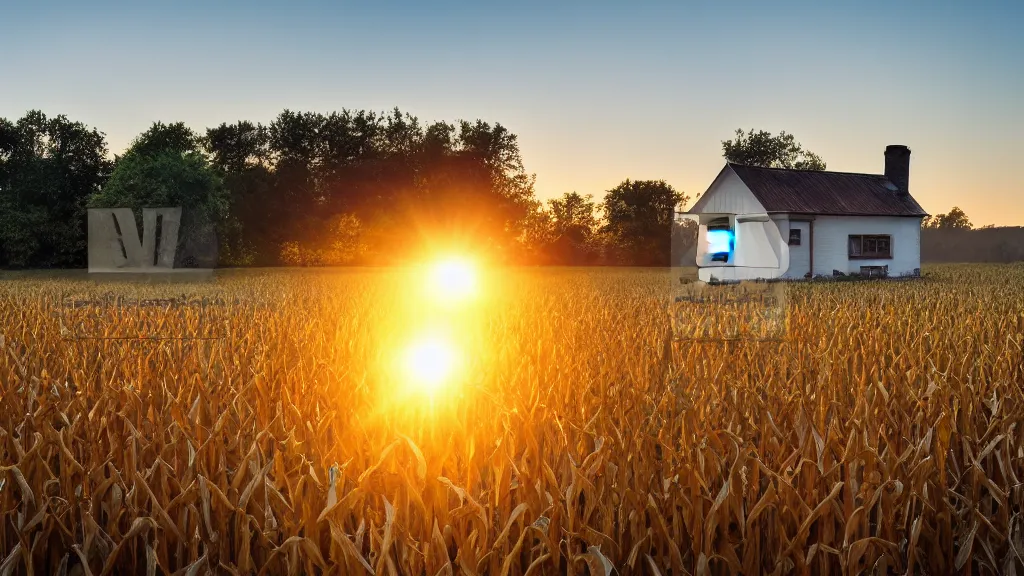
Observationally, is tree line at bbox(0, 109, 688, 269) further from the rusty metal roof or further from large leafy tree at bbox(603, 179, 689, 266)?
the rusty metal roof

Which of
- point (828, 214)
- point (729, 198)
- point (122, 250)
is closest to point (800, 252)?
point (828, 214)

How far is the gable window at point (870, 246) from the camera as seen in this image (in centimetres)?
2678

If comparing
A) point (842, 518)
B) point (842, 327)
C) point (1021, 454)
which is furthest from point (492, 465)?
point (842, 327)

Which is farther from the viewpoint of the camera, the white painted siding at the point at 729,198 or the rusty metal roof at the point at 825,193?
the white painted siding at the point at 729,198

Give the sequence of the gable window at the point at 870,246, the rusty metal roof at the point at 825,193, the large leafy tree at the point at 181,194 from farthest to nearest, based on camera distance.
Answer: the gable window at the point at 870,246 → the rusty metal roof at the point at 825,193 → the large leafy tree at the point at 181,194

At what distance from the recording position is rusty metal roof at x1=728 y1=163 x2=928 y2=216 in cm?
2633

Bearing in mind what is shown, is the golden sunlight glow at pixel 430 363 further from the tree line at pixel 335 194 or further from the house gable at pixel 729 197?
the tree line at pixel 335 194

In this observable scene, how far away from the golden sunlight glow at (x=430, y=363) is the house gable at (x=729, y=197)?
1992 cm

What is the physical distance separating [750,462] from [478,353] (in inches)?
129

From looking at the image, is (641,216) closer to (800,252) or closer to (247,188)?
(247,188)

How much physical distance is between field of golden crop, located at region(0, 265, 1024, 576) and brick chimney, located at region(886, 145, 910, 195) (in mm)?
25965

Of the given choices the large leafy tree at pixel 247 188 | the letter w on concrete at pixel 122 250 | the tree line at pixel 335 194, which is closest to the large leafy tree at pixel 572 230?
the tree line at pixel 335 194

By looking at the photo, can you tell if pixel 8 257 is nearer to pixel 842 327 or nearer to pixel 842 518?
pixel 842 327

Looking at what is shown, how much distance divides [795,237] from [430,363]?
22467 millimetres
